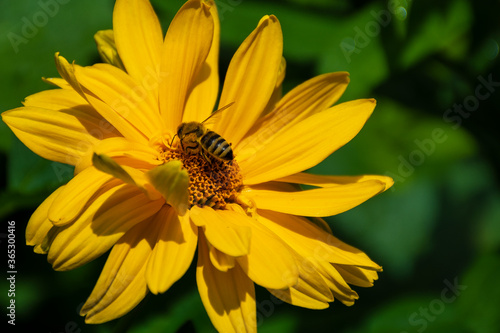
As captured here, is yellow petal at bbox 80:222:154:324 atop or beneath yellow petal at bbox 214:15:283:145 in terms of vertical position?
beneath

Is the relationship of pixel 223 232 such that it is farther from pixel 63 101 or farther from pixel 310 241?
pixel 63 101

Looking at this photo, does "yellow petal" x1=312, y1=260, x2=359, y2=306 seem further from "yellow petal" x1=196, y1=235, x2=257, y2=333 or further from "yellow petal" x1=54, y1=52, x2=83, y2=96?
"yellow petal" x1=54, y1=52, x2=83, y2=96

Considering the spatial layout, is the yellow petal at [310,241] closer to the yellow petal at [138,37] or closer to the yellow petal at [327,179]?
the yellow petal at [327,179]

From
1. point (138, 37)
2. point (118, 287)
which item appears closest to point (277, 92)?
point (138, 37)

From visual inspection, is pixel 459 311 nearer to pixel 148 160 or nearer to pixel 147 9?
pixel 148 160

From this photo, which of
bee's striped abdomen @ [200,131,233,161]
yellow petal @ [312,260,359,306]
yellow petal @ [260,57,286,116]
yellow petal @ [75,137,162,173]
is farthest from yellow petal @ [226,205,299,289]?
yellow petal @ [260,57,286,116]

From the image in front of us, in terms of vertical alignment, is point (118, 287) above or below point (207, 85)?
below

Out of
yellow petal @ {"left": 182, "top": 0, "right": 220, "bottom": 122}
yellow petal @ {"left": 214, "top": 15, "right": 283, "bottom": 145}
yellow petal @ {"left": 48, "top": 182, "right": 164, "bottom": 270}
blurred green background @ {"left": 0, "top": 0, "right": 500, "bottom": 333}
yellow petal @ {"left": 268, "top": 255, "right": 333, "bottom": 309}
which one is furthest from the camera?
blurred green background @ {"left": 0, "top": 0, "right": 500, "bottom": 333}
